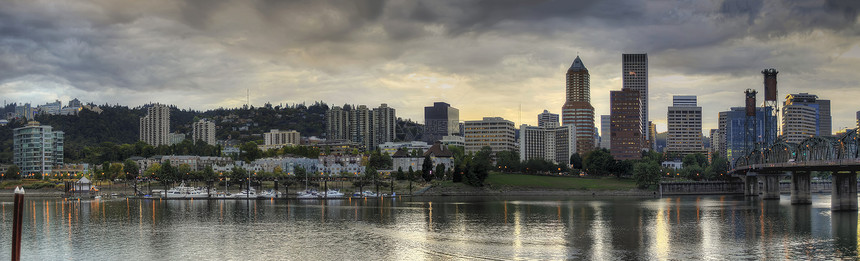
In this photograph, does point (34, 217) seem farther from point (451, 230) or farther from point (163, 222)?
point (451, 230)

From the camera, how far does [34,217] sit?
10844 centimetres

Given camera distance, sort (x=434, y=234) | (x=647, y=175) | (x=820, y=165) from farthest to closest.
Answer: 1. (x=647, y=175)
2. (x=820, y=165)
3. (x=434, y=234)

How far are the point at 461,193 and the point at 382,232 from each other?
10125 centimetres

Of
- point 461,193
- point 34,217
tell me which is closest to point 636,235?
point 34,217

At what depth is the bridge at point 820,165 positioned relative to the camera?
354 feet

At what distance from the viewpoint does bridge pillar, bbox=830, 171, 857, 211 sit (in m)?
114

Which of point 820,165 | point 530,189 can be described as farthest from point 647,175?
point 820,165

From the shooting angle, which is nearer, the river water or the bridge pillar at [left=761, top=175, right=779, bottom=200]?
the river water

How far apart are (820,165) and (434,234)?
211ft

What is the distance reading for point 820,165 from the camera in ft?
351

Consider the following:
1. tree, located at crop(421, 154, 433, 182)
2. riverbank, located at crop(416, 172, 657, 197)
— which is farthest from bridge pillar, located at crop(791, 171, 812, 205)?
tree, located at crop(421, 154, 433, 182)

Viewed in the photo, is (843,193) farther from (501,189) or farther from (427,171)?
(427,171)

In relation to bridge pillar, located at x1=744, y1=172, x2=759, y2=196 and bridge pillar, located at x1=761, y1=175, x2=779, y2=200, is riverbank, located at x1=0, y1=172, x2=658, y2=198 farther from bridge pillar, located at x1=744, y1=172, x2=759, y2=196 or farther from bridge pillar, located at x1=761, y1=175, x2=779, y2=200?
bridge pillar, located at x1=761, y1=175, x2=779, y2=200

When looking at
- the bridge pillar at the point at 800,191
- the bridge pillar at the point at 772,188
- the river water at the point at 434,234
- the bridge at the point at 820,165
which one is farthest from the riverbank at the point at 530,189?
the river water at the point at 434,234
